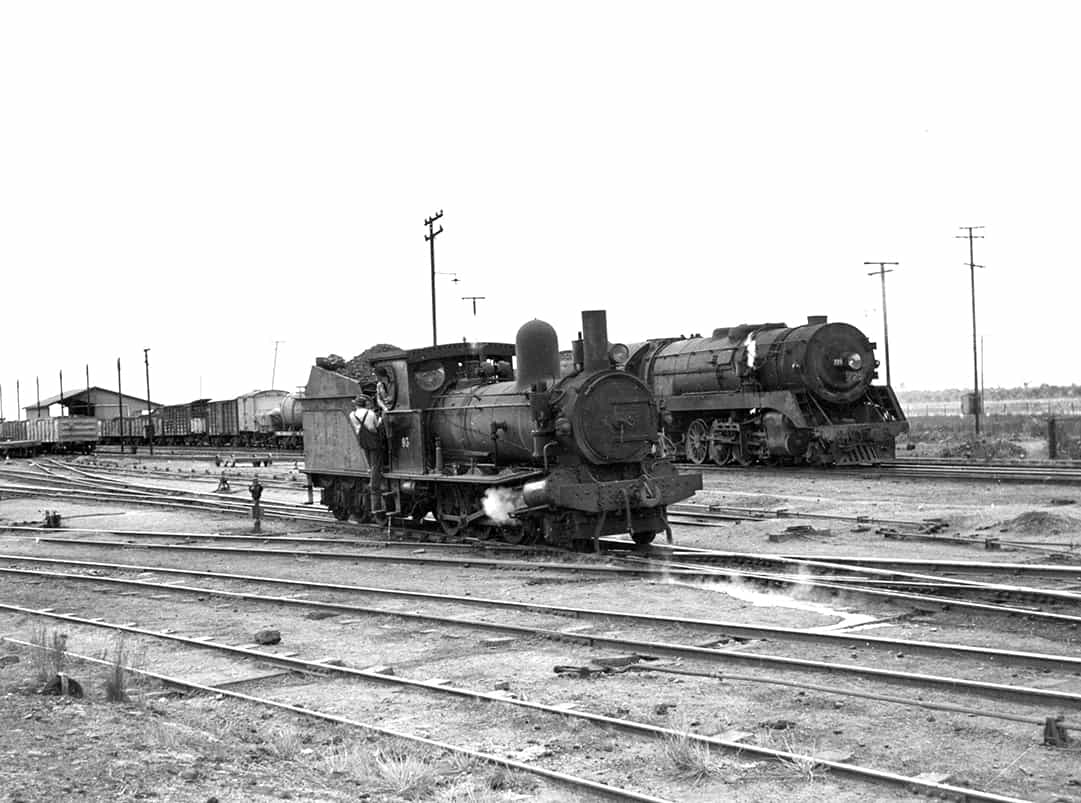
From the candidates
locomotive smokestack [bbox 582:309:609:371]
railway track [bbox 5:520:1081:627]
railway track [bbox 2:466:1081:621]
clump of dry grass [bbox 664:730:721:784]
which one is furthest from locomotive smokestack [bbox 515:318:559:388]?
clump of dry grass [bbox 664:730:721:784]

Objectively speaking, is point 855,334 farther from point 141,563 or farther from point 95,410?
point 95,410

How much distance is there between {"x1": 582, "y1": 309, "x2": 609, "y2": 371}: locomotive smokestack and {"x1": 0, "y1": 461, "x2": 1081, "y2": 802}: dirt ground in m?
2.83

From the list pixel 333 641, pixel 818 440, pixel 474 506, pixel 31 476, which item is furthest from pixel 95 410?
pixel 333 641

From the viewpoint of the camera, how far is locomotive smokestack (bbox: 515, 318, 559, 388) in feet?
50.1

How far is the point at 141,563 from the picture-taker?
16.8m

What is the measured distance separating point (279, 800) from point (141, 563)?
11.7m

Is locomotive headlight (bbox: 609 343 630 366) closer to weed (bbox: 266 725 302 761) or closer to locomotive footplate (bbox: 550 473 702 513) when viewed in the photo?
locomotive footplate (bbox: 550 473 702 513)

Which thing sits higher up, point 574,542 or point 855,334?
point 855,334

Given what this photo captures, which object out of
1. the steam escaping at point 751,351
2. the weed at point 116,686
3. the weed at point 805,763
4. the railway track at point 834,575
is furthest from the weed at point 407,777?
the steam escaping at point 751,351

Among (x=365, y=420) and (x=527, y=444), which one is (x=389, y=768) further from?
(x=365, y=420)

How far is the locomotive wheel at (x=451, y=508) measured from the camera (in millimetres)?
16562

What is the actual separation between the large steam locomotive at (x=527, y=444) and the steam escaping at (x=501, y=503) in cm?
Result: 2

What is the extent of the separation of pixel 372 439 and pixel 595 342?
13.6 feet

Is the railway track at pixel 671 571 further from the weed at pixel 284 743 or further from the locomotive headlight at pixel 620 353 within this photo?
the weed at pixel 284 743
